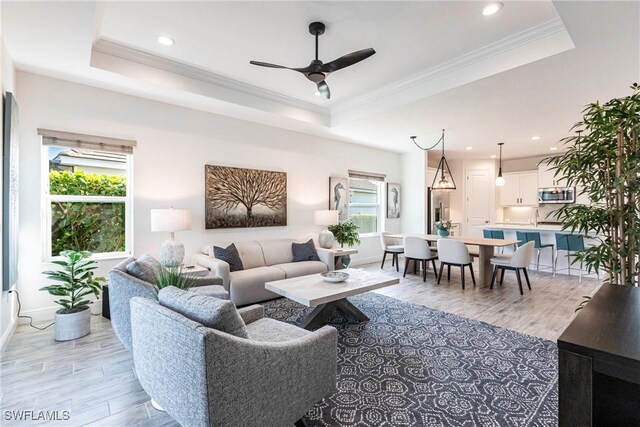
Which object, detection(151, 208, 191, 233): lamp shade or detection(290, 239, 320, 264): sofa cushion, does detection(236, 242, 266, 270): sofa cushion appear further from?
detection(151, 208, 191, 233): lamp shade

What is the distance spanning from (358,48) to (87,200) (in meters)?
3.69

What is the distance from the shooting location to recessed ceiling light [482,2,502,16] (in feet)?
8.42

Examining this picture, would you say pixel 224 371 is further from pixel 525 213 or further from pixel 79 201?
pixel 525 213

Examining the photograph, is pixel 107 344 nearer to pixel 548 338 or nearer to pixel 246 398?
pixel 246 398

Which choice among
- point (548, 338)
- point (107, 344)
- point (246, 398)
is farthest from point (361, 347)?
point (107, 344)

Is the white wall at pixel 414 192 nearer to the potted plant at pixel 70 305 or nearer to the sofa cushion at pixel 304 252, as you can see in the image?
the sofa cushion at pixel 304 252

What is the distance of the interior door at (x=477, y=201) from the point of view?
27.6 ft

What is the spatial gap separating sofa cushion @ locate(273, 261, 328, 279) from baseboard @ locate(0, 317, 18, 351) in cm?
281

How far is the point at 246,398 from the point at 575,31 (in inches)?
145

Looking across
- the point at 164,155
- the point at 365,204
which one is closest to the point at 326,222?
the point at 365,204

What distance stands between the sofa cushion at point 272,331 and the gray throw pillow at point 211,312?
0.57 meters

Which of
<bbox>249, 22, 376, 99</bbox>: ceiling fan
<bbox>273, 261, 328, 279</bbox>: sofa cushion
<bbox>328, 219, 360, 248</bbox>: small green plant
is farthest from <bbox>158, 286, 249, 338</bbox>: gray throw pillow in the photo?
<bbox>328, 219, 360, 248</bbox>: small green plant

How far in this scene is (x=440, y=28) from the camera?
293 centimetres

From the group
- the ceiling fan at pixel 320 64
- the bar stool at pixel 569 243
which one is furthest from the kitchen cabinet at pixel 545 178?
the ceiling fan at pixel 320 64
